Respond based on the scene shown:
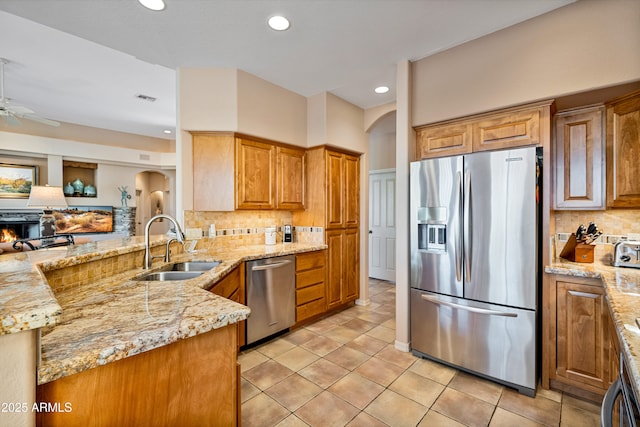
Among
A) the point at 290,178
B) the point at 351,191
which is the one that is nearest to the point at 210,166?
the point at 290,178

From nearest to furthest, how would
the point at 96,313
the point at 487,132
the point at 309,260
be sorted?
the point at 96,313
the point at 487,132
the point at 309,260

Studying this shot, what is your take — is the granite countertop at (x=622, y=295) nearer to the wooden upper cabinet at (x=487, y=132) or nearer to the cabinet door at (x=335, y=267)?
the wooden upper cabinet at (x=487, y=132)

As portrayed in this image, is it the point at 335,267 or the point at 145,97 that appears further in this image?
the point at 145,97

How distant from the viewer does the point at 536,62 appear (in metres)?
2.13

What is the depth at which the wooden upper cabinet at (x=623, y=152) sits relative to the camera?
197cm

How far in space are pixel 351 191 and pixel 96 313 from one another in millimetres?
3203

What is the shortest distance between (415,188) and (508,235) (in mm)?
812

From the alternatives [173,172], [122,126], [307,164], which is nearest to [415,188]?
[307,164]

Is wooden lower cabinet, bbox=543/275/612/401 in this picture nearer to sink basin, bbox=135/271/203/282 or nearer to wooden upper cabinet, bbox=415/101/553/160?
wooden upper cabinet, bbox=415/101/553/160

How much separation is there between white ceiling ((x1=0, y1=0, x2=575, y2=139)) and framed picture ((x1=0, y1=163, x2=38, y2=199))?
2647mm

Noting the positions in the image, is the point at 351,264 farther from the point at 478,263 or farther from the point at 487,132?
the point at 487,132

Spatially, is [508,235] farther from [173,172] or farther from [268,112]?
[173,172]

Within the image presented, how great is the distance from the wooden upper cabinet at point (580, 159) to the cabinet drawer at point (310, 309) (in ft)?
8.44

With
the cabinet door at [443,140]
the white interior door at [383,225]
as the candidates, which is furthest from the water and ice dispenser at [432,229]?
the white interior door at [383,225]
